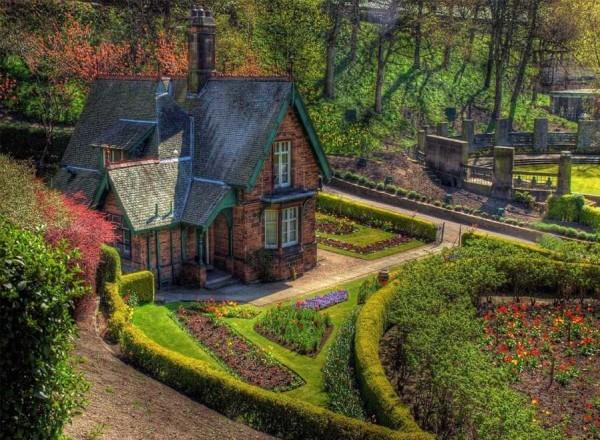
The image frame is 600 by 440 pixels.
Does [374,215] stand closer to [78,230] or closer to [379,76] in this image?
[78,230]

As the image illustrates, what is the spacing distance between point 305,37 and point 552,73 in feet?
118

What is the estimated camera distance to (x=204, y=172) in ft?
101

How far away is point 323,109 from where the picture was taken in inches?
2227

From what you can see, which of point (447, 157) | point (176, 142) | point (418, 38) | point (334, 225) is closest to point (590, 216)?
point (447, 157)

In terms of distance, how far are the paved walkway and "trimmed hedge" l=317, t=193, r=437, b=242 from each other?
3.74 feet

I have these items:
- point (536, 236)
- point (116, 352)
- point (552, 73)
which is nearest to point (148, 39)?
point (536, 236)

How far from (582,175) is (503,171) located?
1097 cm

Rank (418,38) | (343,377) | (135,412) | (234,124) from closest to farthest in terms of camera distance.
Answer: (135,412) < (343,377) < (234,124) < (418,38)

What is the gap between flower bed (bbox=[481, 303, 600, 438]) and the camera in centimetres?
1908

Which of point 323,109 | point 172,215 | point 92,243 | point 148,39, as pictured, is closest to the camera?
point 92,243

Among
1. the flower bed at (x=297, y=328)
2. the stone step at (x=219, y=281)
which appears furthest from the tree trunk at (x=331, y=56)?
the flower bed at (x=297, y=328)

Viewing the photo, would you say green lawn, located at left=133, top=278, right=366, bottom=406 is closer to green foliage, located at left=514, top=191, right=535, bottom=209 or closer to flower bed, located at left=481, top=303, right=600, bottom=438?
flower bed, located at left=481, top=303, right=600, bottom=438

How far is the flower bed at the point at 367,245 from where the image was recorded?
35.1 meters

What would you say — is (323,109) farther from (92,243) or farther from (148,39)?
(92,243)
